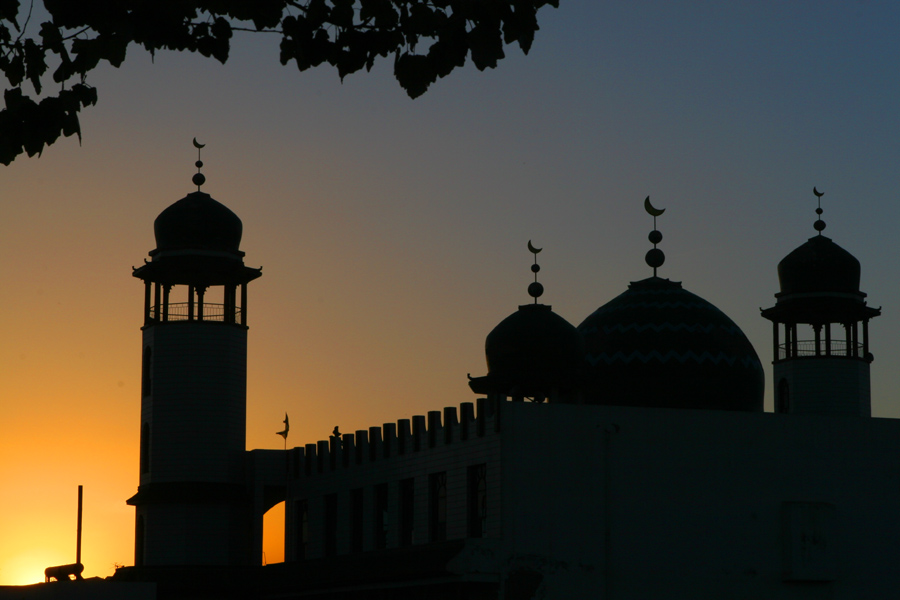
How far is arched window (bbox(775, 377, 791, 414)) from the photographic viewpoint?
5512cm

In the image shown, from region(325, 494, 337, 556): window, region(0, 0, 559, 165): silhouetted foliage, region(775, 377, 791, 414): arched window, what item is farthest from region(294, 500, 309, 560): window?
region(0, 0, 559, 165): silhouetted foliage

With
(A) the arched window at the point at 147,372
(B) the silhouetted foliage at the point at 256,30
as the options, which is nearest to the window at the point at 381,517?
(A) the arched window at the point at 147,372

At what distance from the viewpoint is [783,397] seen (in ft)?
183

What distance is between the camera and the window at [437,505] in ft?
126

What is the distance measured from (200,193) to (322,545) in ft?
38.3

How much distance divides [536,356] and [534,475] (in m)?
7.26

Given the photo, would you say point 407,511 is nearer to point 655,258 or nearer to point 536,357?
point 536,357

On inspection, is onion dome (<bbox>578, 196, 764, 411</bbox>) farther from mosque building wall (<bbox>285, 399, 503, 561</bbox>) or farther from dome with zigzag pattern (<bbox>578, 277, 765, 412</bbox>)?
mosque building wall (<bbox>285, 399, 503, 561</bbox>)

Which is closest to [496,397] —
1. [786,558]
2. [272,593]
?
[786,558]

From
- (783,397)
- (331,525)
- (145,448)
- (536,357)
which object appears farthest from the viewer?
(783,397)

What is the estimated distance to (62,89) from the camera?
393 inches

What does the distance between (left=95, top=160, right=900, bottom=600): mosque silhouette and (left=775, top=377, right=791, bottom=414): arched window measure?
9.57m

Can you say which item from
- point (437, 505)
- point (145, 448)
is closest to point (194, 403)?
point (145, 448)

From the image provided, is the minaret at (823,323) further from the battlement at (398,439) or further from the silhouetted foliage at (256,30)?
the silhouetted foliage at (256,30)
